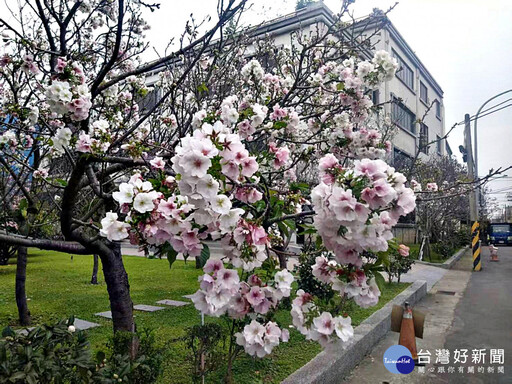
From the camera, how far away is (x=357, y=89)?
402cm

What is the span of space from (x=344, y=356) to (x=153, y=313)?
Result: 3.28m

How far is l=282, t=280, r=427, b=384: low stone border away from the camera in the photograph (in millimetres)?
3500

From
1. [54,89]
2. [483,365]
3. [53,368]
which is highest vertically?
[54,89]

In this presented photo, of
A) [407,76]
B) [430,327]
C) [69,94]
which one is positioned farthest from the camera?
[407,76]

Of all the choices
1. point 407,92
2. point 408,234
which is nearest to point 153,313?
point 408,234

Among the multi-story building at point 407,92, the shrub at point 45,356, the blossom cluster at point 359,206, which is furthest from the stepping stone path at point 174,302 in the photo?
the multi-story building at point 407,92

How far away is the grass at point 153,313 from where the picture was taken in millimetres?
3867

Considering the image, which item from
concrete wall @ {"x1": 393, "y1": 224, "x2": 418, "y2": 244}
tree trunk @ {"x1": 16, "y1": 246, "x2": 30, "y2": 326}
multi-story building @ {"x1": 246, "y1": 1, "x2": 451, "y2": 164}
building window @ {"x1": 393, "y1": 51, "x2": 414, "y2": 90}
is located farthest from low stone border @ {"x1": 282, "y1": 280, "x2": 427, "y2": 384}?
building window @ {"x1": 393, "y1": 51, "x2": 414, "y2": 90}

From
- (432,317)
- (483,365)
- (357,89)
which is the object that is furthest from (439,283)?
(357,89)

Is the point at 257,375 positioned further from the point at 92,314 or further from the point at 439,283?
the point at 439,283

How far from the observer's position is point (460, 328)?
626 centimetres

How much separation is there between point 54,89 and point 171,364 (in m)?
2.76

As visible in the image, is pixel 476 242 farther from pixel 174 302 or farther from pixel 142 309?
pixel 142 309

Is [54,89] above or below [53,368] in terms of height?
above
